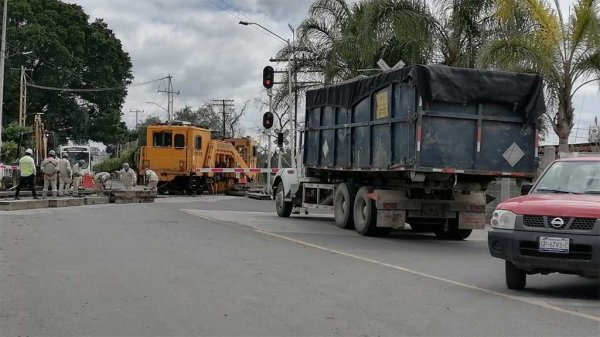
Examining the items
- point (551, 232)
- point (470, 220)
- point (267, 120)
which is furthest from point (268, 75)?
point (551, 232)

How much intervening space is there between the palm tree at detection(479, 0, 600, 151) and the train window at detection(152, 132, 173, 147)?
17.5m

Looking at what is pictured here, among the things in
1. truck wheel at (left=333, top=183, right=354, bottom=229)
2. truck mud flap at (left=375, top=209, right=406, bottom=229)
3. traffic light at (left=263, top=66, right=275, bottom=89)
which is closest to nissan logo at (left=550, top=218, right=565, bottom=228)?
truck mud flap at (left=375, top=209, right=406, bottom=229)

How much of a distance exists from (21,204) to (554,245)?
16.8m

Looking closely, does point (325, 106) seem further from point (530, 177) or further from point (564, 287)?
point (564, 287)

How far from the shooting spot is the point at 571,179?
8.76 m

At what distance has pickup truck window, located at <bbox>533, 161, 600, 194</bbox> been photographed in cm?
849

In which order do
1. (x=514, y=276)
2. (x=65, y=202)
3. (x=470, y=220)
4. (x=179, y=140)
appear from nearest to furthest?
(x=514, y=276)
(x=470, y=220)
(x=65, y=202)
(x=179, y=140)

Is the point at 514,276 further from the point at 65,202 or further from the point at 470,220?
the point at 65,202

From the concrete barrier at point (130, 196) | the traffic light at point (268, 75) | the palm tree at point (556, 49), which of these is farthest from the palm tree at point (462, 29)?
the concrete barrier at point (130, 196)

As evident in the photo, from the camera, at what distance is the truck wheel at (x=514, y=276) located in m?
8.44

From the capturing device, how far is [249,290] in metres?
8.00

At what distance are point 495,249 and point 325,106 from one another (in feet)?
31.5

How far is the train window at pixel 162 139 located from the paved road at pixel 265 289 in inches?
707

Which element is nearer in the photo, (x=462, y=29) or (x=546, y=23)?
(x=546, y=23)
